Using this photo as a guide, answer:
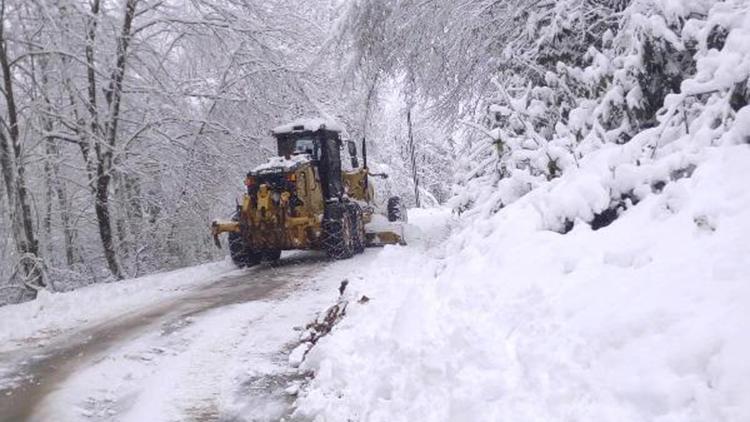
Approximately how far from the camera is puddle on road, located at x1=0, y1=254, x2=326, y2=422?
18.4ft

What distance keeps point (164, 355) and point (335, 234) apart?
6.31 m

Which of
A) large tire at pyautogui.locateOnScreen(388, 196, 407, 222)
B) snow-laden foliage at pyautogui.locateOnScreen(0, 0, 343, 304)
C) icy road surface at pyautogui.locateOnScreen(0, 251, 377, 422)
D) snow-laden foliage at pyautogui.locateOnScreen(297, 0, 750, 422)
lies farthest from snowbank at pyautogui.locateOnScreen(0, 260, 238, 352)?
large tire at pyautogui.locateOnScreen(388, 196, 407, 222)

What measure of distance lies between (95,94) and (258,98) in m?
3.60

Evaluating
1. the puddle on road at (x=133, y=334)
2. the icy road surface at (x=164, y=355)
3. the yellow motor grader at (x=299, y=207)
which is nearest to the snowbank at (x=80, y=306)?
the icy road surface at (x=164, y=355)

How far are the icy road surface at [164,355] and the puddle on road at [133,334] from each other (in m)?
0.01

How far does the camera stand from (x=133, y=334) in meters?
7.67

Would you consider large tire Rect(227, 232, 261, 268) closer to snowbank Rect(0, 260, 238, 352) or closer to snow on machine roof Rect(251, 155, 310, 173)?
snowbank Rect(0, 260, 238, 352)

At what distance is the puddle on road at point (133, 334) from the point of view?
5.59 m

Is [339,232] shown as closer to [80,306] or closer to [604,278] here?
[80,306]

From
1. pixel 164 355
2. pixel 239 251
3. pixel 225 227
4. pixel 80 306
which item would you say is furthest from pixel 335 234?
pixel 164 355

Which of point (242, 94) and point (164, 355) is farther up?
point (242, 94)

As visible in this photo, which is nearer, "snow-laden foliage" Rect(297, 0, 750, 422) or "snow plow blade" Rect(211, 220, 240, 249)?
"snow-laden foliage" Rect(297, 0, 750, 422)

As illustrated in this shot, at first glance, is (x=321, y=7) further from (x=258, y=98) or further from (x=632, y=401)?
(x=632, y=401)

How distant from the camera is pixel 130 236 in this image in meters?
16.7
